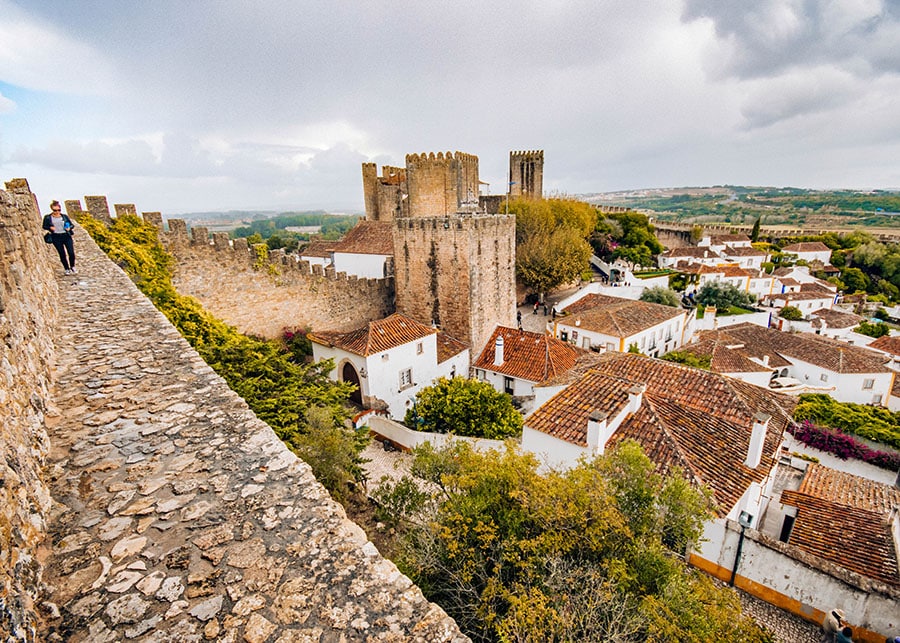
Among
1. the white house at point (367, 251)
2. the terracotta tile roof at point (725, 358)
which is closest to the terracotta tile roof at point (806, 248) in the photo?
the terracotta tile roof at point (725, 358)

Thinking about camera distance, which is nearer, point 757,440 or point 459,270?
point 757,440

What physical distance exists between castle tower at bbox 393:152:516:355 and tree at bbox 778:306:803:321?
2714cm

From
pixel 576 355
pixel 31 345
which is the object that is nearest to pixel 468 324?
pixel 576 355

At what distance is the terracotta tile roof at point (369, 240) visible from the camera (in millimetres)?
23641

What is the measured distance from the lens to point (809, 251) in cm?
5188

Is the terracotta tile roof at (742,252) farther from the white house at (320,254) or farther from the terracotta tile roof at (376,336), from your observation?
the terracotta tile roof at (376,336)

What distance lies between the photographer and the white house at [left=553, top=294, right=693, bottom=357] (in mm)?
20625

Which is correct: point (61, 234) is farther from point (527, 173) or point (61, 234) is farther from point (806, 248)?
point (806, 248)

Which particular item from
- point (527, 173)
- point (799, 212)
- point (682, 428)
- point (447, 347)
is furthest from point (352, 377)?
point (799, 212)

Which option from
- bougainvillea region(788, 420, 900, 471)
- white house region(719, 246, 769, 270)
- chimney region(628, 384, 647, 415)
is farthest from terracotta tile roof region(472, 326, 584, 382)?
white house region(719, 246, 769, 270)

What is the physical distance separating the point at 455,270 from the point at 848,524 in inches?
508

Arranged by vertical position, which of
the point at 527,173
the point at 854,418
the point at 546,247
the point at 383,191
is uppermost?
the point at 527,173

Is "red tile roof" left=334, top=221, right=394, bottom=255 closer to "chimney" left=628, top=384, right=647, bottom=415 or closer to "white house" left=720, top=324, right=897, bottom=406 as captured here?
"chimney" left=628, top=384, right=647, bottom=415

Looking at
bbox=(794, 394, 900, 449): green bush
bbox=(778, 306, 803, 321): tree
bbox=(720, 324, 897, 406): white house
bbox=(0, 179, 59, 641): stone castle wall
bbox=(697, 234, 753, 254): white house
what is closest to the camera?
bbox=(0, 179, 59, 641): stone castle wall
